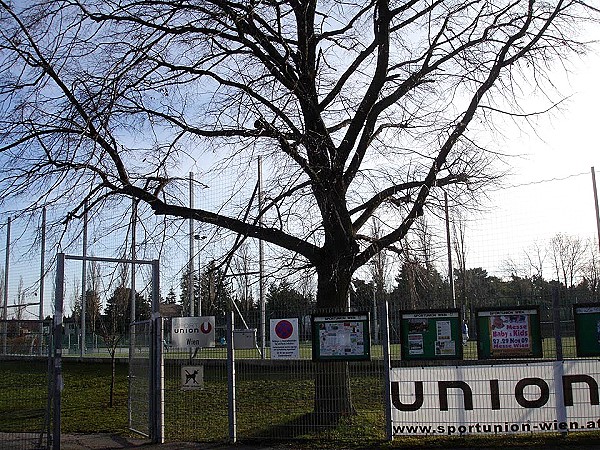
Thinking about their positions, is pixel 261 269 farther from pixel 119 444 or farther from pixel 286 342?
pixel 119 444

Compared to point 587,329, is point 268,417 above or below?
below

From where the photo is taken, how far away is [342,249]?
14359mm

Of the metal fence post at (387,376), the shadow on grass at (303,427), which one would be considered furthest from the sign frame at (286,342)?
the metal fence post at (387,376)

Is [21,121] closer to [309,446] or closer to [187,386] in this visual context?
[187,386]

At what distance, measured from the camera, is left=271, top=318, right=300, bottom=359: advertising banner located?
1305 centimetres

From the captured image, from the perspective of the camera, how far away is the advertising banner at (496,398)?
12188mm

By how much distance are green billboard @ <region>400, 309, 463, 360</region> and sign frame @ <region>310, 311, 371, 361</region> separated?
66 cm

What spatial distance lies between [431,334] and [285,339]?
2.62 metres

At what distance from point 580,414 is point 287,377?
16.7 feet

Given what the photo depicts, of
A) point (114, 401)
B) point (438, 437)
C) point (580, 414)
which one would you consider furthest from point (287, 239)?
point (114, 401)

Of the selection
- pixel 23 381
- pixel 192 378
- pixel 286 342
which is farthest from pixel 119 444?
pixel 23 381

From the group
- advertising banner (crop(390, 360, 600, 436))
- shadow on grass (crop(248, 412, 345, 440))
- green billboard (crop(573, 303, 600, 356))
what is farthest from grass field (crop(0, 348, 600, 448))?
green billboard (crop(573, 303, 600, 356))

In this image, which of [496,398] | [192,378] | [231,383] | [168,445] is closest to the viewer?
[496,398]

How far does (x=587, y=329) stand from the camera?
488 inches
